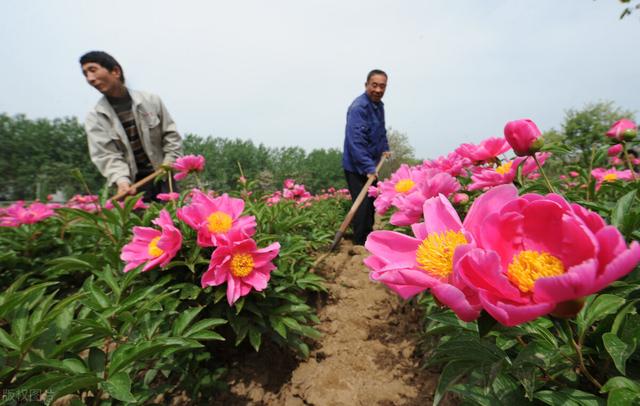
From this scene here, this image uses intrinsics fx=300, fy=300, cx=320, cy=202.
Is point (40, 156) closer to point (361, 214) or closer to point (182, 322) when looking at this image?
point (361, 214)

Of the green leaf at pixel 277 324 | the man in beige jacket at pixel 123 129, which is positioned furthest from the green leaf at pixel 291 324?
the man in beige jacket at pixel 123 129

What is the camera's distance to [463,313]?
1.24ft

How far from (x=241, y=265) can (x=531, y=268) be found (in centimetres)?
98

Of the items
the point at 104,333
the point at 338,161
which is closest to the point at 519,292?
the point at 104,333

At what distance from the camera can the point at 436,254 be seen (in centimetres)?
47

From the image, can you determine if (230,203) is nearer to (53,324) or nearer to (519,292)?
(53,324)

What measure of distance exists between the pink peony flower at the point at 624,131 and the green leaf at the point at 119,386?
5.36 ft

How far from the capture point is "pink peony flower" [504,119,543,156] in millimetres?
742

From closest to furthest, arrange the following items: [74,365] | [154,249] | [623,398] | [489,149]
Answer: [623,398], [74,365], [489,149], [154,249]

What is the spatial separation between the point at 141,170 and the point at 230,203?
192 cm

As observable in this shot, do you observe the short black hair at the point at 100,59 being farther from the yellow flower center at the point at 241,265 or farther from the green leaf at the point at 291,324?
the green leaf at the point at 291,324

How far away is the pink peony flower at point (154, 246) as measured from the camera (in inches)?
44.6

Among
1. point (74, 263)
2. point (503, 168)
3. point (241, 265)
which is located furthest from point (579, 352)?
point (74, 263)

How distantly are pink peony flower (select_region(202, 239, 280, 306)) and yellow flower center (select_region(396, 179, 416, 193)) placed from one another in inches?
24.8
